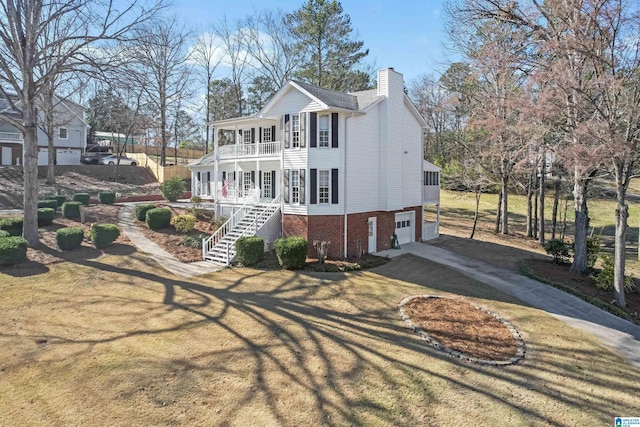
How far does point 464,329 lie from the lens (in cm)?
1145

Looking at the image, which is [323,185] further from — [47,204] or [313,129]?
[47,204]

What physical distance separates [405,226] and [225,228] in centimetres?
1056

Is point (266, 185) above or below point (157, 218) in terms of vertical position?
above

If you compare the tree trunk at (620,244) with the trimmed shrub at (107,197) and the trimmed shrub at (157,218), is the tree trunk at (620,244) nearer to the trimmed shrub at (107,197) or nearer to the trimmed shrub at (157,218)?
the trimmed shrub at (157,218)

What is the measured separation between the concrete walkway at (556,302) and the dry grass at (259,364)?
845mm

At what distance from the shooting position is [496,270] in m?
18.2

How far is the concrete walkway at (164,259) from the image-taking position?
1576 centimetres

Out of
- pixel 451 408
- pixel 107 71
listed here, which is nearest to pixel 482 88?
pixel 107 71

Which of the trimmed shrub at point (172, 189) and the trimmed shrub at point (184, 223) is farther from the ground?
the trimmed shrub at point (172, 189)

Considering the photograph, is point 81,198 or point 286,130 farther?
point 81,198

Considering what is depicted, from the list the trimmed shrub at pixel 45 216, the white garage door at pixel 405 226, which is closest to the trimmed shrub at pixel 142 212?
the trimmed shrub at pixel 45 216

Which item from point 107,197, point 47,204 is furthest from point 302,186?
point 107,197

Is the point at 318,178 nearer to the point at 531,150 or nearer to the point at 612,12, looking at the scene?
the point at 531,150

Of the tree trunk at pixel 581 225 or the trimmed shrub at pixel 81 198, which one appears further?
the trimmed shrub at pixel 81 198
